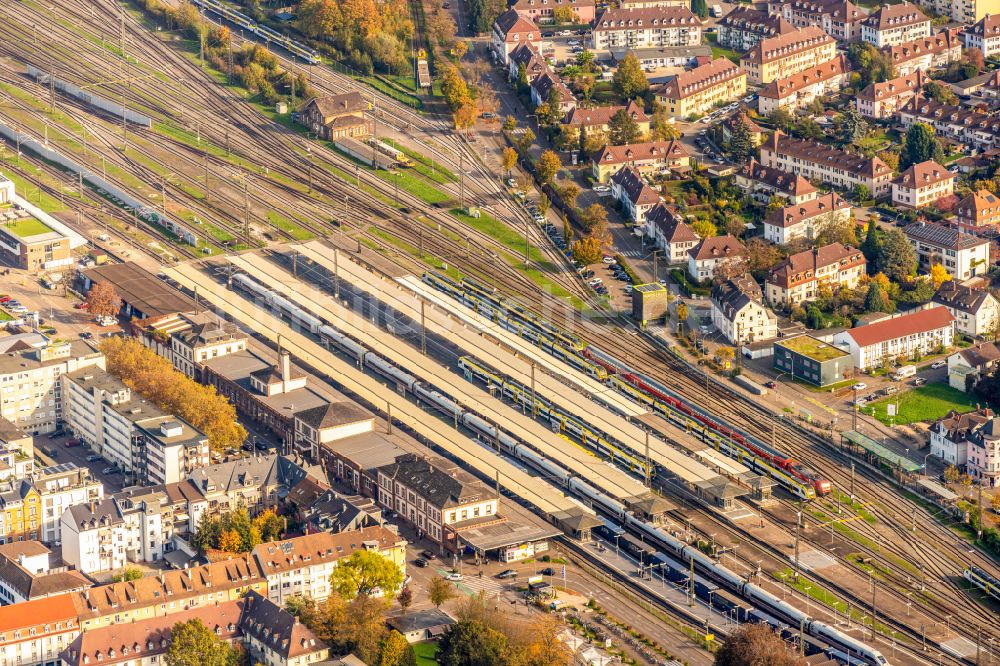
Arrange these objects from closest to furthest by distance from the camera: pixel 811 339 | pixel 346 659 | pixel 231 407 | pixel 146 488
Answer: pixel 346 659, pixel 146 488, pixel 231 407, pixel 811 339

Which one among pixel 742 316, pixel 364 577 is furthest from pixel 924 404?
pixel 364 577

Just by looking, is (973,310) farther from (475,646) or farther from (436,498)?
(475,646)

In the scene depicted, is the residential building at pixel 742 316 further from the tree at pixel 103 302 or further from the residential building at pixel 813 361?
the tree at pixel 103 302

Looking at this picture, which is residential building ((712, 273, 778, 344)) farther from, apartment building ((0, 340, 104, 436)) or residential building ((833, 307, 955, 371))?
apartment building ((0, 340, 104, 436))

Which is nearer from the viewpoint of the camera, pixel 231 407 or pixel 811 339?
pixel 231 407

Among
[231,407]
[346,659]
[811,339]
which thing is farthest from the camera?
[811,339]

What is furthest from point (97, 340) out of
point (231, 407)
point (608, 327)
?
point (608, 327)

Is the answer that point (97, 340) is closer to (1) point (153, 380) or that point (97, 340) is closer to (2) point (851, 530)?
(1) point (153, 380)
